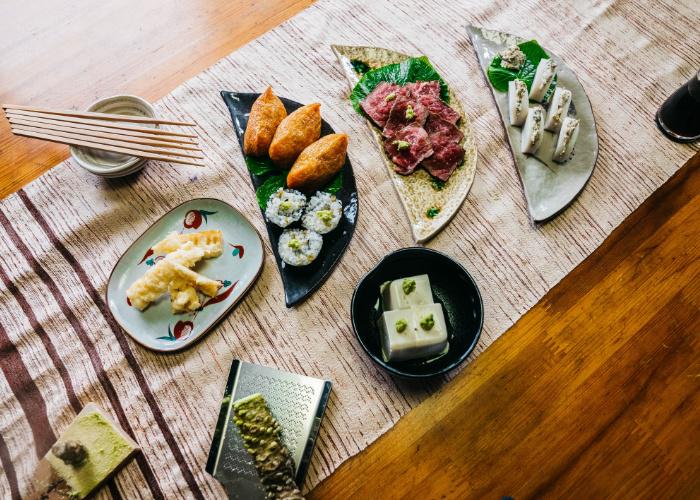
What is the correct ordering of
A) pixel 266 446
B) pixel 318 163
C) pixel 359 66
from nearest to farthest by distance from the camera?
pixel 266 446, pixel 318 163, pixel 359 66

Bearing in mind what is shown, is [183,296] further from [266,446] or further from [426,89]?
[426,89]

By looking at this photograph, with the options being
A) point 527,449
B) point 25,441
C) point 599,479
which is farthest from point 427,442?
point 25,441

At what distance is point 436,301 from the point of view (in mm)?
1332

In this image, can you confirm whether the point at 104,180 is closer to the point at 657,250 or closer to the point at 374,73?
the point at 374,73

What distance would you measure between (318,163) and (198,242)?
16.5 inches

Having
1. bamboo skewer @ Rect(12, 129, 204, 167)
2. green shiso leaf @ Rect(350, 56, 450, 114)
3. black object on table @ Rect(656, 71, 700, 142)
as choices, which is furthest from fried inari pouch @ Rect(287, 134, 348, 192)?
black object on table @ Rect(656, 71, 700, 142)

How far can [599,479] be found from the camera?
47.8 inches

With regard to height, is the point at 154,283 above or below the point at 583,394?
above

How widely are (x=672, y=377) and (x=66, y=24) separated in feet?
7.56

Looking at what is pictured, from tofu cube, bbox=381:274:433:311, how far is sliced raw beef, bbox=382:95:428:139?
1.64ft

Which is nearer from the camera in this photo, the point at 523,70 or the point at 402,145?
the point at 402,145

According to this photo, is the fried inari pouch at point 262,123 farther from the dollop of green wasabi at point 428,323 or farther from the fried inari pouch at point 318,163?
→ the dollop of green wasabi at point 428,323

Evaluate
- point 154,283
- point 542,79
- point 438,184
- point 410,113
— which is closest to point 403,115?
point 410,113

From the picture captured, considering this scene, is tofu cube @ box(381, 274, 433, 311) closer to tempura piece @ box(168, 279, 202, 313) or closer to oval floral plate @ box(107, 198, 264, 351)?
oval floral plate @ box(107, 198, 264, 351)
